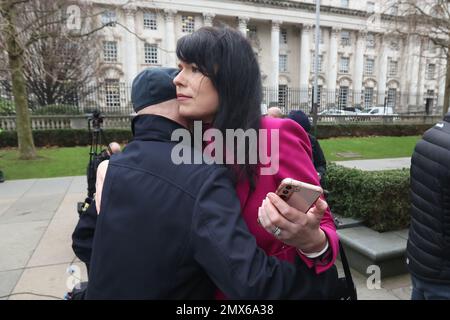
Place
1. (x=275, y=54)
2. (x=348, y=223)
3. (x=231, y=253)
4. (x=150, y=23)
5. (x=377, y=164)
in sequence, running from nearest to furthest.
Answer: (x=231, y=253) → (x=348, y=223) → (x=377, y=164) → (x=150, y=23) → (x=275, y=54)

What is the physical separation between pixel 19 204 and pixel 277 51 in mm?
48867

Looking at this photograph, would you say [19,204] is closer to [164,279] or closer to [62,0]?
[164,279]

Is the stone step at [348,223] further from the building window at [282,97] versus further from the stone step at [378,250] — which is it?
the building window at [282,97]

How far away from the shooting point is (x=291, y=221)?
1.11m

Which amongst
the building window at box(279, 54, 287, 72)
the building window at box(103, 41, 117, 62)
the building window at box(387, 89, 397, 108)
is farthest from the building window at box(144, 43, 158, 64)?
the building window at box(387, 89, 397, 108)

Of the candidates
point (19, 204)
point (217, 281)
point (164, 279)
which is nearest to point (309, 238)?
point (217, 281)

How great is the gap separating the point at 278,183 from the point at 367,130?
23.2 meters

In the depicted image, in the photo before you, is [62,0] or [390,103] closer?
[62,0]

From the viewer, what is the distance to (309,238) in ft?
3.84

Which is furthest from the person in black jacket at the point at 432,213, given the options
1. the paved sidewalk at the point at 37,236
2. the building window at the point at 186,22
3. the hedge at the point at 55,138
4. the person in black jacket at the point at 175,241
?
the building window at the point at 186,22

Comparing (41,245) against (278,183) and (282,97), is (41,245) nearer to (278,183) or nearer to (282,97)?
(278,183)

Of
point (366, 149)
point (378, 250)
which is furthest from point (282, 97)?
point (378, 250)

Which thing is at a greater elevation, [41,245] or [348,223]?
[348,223]

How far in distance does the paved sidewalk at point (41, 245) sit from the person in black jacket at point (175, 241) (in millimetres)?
3217
